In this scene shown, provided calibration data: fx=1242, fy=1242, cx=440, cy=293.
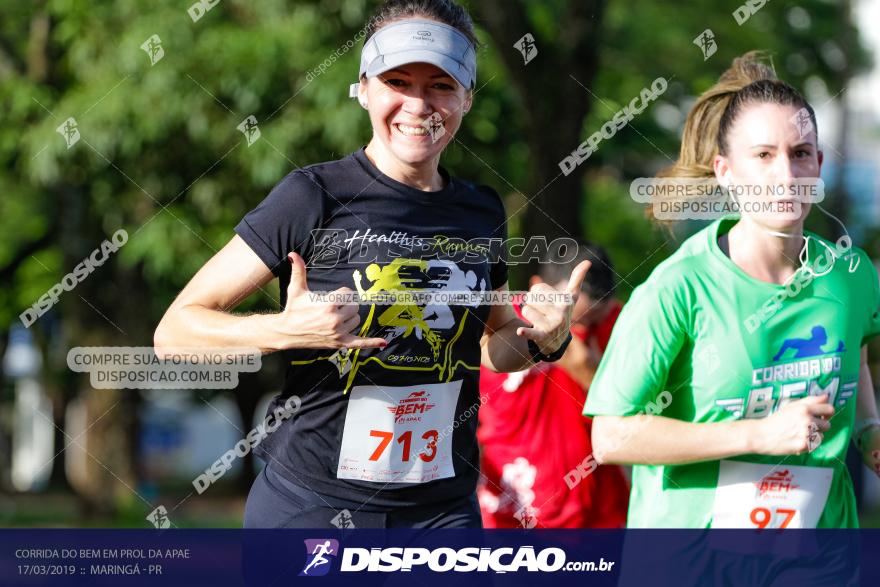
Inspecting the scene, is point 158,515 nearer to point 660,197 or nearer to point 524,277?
point 660,197

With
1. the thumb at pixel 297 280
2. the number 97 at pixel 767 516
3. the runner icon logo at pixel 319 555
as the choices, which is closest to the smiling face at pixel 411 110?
the thumb at pixel 297 280

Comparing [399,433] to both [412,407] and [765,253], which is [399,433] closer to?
[412,407]

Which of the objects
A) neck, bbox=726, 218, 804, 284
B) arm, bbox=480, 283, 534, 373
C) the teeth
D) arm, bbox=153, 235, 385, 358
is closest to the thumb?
arm, bbox=153, 235, 385, 358

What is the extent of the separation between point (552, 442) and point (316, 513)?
2032 millimetres

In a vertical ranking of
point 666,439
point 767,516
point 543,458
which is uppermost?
point 543,458

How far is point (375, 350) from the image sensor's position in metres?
3.12

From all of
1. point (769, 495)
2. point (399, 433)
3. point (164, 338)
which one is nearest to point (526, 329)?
point (399, 433)

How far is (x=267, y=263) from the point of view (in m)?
3.04

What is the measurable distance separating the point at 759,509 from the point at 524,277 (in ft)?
14.0

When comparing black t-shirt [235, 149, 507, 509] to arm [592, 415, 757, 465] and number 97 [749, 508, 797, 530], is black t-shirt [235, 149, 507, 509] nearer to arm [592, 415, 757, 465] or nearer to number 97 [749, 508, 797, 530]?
arm [592, 415, 757, 465]

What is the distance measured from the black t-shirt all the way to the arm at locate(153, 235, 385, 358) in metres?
0.08

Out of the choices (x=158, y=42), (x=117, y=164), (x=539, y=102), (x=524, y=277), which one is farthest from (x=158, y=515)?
(x=117, y=164)

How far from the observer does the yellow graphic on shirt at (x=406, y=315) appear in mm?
3111

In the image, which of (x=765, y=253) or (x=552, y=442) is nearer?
(x=765, y=253)
